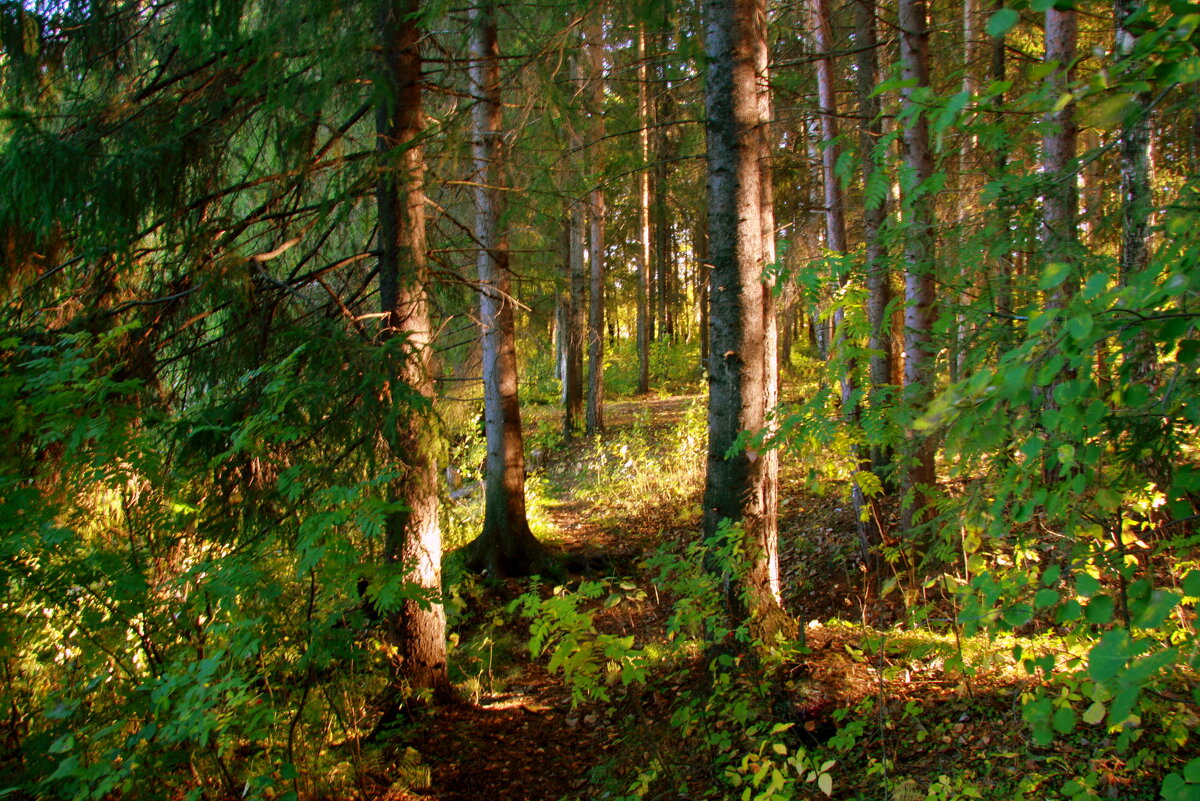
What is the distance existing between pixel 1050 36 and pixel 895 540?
413 centimetres

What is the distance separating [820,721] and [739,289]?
2606 mm

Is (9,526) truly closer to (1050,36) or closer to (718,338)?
(718,338)

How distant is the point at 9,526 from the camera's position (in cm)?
293

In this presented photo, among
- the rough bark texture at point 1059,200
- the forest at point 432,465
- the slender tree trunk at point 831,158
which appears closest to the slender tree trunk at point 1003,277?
the forest at point 432,465

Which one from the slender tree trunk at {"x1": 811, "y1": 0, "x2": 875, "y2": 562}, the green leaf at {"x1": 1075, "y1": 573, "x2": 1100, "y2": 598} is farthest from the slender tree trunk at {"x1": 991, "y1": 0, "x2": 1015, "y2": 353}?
the slender tree trunk at {"x1": 811, "y1": 0, "x2": 875, "y2": 562}

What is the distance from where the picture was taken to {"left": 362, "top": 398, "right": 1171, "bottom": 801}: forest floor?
3.31 meters

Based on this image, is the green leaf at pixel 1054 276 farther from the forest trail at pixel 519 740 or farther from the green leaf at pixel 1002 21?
the forest trail at pixel 519 740

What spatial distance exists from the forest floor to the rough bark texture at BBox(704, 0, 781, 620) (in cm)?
73

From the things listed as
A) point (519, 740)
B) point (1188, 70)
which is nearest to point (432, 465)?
point (519, 740)

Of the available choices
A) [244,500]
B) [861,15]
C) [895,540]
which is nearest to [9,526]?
[244,500]

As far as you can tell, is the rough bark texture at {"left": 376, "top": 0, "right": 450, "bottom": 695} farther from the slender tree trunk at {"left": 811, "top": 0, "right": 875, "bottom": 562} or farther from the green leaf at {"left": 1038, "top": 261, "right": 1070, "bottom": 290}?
the green leaf at {"left": 1038, "top": 261, "right": 1070, "bottom": 290}

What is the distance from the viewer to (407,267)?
15.6 feet

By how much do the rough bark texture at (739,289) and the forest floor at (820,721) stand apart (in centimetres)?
73

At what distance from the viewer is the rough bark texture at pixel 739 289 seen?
169 inches
